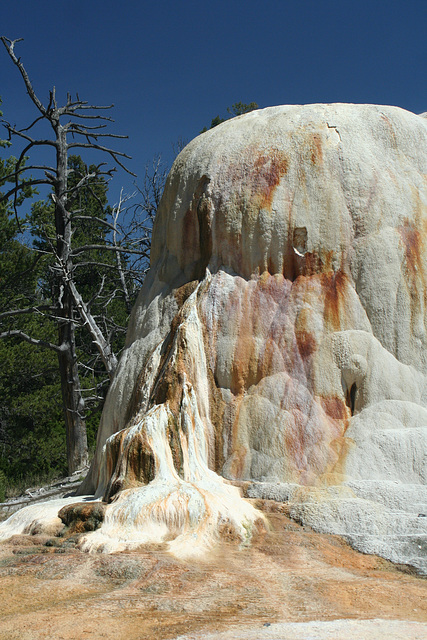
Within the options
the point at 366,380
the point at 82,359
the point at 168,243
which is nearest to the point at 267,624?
the point at 366,380

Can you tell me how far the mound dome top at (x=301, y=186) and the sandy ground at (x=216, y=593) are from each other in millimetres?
2868

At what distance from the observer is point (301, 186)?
696 cm

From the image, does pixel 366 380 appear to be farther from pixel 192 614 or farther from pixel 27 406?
pixel 27 406

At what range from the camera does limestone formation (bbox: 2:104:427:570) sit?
5.66 m

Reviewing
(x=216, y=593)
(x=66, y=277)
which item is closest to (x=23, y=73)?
(x=66, y=277)

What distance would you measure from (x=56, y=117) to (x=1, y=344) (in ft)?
18.5

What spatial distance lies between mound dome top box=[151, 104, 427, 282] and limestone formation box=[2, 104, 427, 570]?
14mm

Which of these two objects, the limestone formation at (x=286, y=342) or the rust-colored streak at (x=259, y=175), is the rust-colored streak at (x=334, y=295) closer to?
the limestone formation at (x=286, y=342)

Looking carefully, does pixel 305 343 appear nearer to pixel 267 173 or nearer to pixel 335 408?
pixel 335 408

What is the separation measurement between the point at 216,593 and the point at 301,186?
13.8ft

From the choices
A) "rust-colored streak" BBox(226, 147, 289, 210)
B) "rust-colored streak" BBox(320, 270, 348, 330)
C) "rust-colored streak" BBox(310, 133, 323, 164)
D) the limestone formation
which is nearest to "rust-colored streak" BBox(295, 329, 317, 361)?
the limestone formation

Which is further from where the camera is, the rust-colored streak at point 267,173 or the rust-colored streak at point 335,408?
the rust-colored streak at point 267,173

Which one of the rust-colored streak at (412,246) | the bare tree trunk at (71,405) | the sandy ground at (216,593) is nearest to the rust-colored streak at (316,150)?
the rust-colored streak at (412,246)

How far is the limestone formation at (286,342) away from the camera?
566 centimetres
